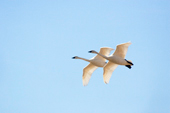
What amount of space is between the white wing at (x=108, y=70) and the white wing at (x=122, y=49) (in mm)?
2621

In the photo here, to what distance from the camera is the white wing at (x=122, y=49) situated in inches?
2184

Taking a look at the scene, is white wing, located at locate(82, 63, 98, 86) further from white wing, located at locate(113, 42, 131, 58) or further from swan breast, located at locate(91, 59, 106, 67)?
white wing, located at locate(113, 42, 131, 58)

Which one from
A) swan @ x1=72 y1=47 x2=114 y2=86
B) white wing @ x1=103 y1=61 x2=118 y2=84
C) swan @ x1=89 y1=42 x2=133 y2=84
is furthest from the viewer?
swan @ x1=72 y1=47 x2=114 y2=86

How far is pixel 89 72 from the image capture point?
61.2 meters

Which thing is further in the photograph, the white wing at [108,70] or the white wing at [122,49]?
the white wing at [108,70]

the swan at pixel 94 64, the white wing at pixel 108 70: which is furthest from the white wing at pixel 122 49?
the swan at pixel 94 64

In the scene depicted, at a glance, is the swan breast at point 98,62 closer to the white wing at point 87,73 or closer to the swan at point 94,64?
the swan at point 94,64

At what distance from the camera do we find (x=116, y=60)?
56469 millimetres

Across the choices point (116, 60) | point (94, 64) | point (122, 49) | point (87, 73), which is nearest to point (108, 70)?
point (94, 64)

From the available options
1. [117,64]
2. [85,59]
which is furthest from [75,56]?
[117,64]

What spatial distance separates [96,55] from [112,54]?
13.8 feet

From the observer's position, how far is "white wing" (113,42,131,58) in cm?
5547

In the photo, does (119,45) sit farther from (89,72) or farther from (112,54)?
(89,72)

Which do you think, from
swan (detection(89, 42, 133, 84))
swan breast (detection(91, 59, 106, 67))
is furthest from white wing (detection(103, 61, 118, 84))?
swan breast (detection(91, 59, 106, 67))
